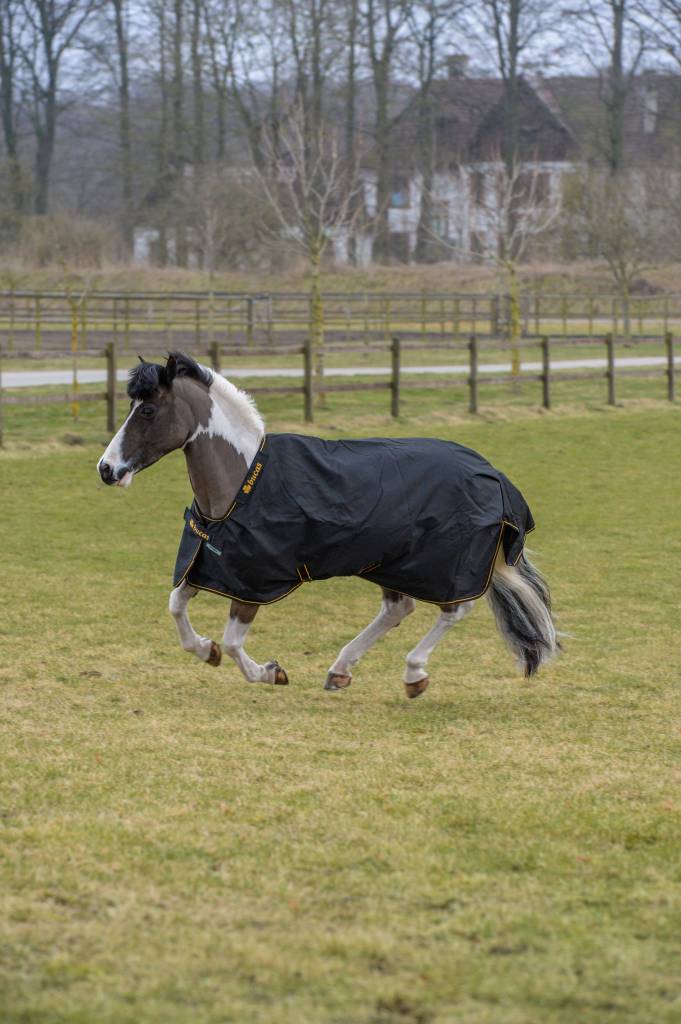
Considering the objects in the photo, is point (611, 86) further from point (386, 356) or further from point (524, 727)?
point (524, 727)

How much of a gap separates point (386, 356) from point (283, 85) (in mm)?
26341

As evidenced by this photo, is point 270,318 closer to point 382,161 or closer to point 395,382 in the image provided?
point 395,382

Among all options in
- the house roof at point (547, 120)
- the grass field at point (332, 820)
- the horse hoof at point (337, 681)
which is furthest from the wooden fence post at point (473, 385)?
the house roof at point (547, 120)

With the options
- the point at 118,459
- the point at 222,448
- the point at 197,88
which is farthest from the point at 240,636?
the point at 197,88

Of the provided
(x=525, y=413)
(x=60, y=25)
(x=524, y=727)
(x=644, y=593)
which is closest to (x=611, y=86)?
(x=60, y=25)

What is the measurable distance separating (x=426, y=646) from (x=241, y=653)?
92cm

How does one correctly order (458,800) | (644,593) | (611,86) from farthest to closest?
(611,86)
(644,593)
(458,800)

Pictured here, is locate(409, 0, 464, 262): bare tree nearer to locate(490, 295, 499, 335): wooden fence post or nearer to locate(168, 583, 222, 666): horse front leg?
locate(490, 295, 499, 335): wooden fence post

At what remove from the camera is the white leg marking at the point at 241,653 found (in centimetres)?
600

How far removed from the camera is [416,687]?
6.22 meters

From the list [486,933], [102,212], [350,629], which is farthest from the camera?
[102,212]

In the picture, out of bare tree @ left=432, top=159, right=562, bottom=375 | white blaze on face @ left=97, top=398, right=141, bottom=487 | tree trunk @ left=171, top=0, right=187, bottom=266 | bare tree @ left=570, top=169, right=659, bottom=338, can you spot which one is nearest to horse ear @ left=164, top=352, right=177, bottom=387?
white blaze on face @ left=97, top=398, right=141, bottom=487

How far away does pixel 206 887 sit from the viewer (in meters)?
3.76

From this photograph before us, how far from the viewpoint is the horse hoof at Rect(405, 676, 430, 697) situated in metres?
6.21
